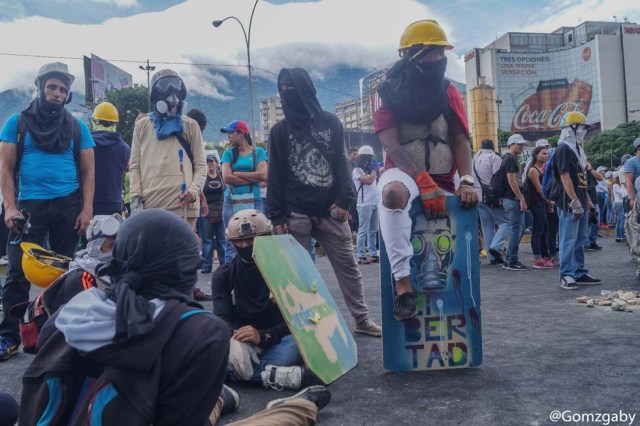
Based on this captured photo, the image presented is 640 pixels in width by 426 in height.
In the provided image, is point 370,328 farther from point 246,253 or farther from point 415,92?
point 415,92

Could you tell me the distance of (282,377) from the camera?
351cm

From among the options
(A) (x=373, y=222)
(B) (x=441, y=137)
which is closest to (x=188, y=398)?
(B) (x=441, y=137)

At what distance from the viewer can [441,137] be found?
389cm

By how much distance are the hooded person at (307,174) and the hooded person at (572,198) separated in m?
3.30

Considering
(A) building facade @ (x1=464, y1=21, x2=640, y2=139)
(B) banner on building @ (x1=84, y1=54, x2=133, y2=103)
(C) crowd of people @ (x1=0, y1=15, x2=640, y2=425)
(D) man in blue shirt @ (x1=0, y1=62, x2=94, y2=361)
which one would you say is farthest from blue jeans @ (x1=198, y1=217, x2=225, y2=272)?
(A) building facade @ (x1=464, y1=21, x2=640, y2=139)

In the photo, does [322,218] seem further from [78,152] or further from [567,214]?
[567,214]

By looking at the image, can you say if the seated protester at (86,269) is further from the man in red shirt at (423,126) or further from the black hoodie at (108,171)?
the black hoodie at (108,171)

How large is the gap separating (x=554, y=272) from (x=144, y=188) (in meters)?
6.07

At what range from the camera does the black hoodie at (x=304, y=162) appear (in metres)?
4.57

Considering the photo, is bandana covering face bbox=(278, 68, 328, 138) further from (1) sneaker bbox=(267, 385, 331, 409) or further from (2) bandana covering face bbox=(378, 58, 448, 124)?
(1) sneaker bbox=(267, 385, 331, 409)

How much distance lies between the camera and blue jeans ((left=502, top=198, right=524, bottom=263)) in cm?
920

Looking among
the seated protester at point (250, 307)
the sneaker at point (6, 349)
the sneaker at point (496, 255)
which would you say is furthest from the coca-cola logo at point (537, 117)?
the sneaker at point (6, 349)

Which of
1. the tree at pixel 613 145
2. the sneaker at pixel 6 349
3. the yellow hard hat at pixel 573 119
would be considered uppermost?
the tree at pixel 613 145

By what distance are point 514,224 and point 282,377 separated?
6751 mm
